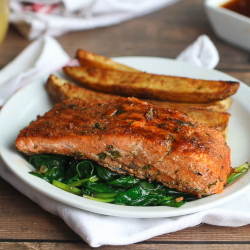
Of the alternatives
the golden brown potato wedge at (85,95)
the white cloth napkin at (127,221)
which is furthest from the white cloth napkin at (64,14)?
the white cloth napkin at (127,221)

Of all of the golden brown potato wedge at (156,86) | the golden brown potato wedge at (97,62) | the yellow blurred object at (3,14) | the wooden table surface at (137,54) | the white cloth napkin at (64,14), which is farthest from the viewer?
the white cloth napkin at (64,14)

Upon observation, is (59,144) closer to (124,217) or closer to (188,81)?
(124,217)

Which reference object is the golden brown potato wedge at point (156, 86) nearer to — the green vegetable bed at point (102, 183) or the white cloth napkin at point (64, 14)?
the green vegetable bed at point (102, 183)

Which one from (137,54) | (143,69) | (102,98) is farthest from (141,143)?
(137,54)

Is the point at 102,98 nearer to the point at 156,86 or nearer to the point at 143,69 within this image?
the point at 156,86

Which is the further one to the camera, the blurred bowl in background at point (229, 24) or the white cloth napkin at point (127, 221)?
the blurred bowl in background at point (229, 24)
